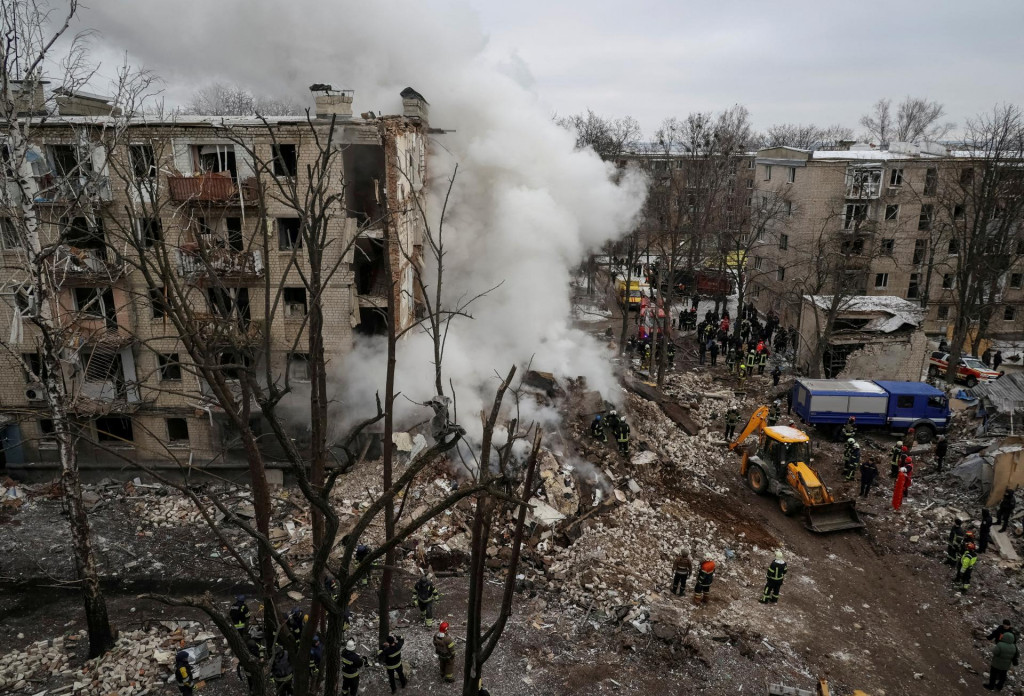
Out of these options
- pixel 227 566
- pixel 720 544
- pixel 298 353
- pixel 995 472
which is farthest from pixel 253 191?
pixel 995 472

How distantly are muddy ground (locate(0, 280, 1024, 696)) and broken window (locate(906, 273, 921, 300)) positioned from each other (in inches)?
712

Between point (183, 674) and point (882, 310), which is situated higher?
point (882, 310)

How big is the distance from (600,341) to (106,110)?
65.0 feet

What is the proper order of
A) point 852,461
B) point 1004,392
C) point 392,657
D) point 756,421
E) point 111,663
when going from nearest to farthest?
1. point 392,657
2. point 111,663
3. point 852,461
4. point 756,421
5. point 1004,392

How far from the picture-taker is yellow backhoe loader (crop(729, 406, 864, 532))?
15.0m

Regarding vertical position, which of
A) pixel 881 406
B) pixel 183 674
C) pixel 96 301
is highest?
pixel 96 301

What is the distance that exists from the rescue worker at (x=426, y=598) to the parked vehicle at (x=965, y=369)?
2230cm

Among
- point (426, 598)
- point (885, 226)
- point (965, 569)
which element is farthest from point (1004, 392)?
point (426, 598)

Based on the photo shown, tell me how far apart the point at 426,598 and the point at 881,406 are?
50.6 ft

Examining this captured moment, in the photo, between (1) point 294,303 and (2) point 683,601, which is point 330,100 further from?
(2) point 683,601

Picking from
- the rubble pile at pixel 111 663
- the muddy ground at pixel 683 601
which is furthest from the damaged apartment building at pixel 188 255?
the rubble pile at pixel 111 663

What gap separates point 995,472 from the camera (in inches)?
607

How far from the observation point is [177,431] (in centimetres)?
1778

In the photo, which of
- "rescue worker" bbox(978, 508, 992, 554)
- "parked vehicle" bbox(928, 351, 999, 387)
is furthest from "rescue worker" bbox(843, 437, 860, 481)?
"parked vehicle" bbox(928, 351, 999, 387)
